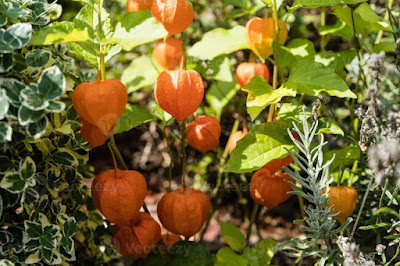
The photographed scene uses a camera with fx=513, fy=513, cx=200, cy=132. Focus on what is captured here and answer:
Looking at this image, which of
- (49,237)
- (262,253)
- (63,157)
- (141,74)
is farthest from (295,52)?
(49,237)

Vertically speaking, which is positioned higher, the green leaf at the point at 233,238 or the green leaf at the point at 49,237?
the green leaf at the point at 49,237

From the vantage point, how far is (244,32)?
4.23 ft

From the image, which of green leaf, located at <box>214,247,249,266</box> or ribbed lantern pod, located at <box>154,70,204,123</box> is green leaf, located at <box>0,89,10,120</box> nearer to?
ribbed lantern pod, located at <box>154,70,204,123</box>

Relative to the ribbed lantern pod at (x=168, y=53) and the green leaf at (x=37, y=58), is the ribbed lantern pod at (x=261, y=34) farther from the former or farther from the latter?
the green leaf at (x=37, y=58)

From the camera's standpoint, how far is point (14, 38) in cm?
86

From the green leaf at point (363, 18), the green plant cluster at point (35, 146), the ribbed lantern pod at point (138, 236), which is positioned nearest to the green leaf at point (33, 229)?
the green plant cluster at point (35, 146)

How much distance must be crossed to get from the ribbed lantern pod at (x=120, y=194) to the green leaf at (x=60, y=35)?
0.99 ft

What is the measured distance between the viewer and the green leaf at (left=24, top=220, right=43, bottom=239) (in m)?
0.96

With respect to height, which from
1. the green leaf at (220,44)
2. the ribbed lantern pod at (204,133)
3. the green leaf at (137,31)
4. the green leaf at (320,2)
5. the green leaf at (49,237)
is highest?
the green leaf at (320,2)

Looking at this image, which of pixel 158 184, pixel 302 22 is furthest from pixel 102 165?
pixel 302 22

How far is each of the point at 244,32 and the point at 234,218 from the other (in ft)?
2.65

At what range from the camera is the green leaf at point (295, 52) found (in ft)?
4.26

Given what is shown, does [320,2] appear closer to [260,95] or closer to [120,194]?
[260,95]

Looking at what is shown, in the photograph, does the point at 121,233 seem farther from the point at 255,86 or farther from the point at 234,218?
the point at 234,218
